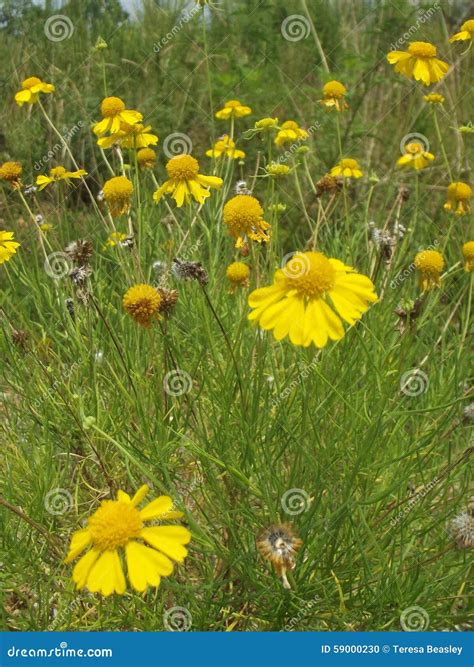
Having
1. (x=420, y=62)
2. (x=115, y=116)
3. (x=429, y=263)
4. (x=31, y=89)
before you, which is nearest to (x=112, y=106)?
(x=115, y=116)

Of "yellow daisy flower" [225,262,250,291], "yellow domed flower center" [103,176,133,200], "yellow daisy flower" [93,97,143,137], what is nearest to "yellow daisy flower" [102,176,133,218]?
"yellow domed flower center" [103,176,133,200]

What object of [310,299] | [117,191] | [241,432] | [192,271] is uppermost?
[117,191]

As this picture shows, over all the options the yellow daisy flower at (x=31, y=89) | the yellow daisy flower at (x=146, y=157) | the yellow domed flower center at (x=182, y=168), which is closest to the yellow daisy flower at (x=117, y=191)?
the yellow domed flower center at (x=182, y=168)

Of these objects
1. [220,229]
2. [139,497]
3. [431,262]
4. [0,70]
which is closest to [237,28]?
[0,70]

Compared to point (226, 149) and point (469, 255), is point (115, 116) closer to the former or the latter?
point (226, 149)

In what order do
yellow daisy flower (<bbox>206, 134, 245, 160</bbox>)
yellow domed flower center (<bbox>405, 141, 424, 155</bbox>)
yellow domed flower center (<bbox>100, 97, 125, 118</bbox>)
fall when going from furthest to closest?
yellow daisy flower (<bbox>206, 134, 245, 160</bbox>)
yellow domed flower center (<bbox>405, 141, 424, 155</bbox>)
yellow domed flower center (<bbox>100, 97, 125, 118</bbox>)

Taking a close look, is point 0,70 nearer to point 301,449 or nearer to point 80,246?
point 80,246

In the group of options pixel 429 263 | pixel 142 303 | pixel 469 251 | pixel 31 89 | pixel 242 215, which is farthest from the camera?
pixel 31 89

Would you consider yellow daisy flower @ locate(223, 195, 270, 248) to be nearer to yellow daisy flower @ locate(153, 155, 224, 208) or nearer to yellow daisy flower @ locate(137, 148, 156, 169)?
yellow daisy flower @ locate(153, 155, 224, 208)
